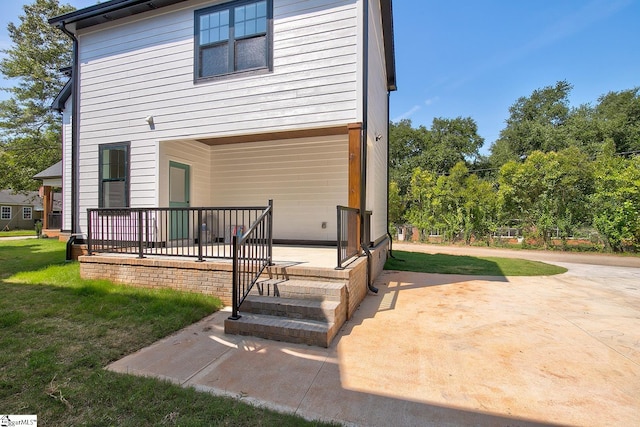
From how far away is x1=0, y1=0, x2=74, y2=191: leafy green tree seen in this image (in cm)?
1909

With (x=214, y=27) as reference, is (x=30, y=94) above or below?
above

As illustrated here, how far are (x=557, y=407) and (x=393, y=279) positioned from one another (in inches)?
177

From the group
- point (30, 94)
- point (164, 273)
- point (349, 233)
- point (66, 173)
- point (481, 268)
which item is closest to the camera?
point (349, 233)

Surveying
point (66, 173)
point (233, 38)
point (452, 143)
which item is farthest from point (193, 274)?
point (452, 143)

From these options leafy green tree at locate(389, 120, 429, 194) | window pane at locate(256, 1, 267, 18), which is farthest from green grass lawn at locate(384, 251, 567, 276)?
leafy green tree at locate(389, 120, 429, 194)

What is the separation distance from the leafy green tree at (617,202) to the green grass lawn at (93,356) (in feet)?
50.1

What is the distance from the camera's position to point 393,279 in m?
6.66

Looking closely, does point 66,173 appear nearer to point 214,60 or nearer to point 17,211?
point 214,60

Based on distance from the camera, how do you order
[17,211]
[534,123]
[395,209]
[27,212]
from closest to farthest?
1. [395,209]
2. [17,211]
3. [27,212]
4. [534,123]

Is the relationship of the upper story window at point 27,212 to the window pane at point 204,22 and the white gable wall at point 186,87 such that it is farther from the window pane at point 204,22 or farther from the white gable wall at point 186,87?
the window pane at point 204,22

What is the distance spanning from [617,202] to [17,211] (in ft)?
135

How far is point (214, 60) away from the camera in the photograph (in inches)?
241

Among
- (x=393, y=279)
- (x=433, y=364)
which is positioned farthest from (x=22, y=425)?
(x=393, y=279)

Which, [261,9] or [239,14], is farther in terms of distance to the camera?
[239,14]
